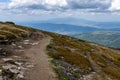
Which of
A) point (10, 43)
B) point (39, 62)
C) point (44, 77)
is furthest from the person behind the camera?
point (10, 43)

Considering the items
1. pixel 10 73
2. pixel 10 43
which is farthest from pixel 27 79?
pixel 10 43

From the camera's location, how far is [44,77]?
122 feet

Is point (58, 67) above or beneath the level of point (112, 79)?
above

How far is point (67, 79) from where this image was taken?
123 ft

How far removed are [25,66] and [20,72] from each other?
213 inches

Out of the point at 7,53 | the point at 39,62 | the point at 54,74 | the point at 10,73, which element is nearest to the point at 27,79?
the point at 10,73

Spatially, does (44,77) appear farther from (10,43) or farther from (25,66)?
(10,43)

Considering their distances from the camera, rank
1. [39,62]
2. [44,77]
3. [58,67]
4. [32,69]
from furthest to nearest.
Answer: [39,62]
[58,67]
[32,69]
[44,77]

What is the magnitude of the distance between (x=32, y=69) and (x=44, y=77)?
4.94 m

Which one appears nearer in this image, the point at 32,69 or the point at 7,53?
the point at 32,69

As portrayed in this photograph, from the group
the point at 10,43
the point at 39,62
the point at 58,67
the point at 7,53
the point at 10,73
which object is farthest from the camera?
the point at 10,43

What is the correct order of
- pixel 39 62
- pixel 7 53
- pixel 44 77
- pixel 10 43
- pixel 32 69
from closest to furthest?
pixel 44 77 < pixel 32 69 < pixel 39 62 < pixel 7 53 < pixel 10 43

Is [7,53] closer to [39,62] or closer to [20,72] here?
[39,62]

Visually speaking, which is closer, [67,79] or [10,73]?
[10,73]
